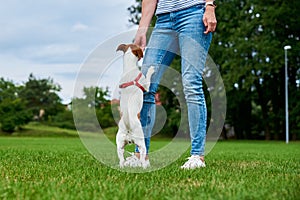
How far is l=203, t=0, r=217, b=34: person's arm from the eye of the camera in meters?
3.84

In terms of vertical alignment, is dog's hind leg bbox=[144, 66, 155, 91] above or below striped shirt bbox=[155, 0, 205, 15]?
below

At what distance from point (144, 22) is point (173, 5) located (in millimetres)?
331

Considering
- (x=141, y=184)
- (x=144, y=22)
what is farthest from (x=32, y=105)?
(x=141, y=184)

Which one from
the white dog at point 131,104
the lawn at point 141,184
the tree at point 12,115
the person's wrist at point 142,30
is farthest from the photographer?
the tree at point 12,115

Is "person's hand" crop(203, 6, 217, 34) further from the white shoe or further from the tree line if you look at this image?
the tree line

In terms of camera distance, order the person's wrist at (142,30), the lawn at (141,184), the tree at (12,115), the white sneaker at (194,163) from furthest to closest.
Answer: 1. the tree at (12,115)
2. the person's wrist at (142,30)
3. the white sneaker at (194,163)
4. the lawn at (141,184)

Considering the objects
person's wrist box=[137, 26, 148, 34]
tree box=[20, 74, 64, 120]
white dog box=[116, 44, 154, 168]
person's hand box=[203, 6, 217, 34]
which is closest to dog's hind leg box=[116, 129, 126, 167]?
white dog box=[116, 44, 154, 168]

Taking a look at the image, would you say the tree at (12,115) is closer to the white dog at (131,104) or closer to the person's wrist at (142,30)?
the person's wrist at (142,30)

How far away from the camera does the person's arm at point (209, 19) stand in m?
3.84

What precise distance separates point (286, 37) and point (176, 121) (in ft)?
24.5

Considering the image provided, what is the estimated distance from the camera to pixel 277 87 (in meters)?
27.6

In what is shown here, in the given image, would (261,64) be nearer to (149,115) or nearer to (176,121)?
(176,121)

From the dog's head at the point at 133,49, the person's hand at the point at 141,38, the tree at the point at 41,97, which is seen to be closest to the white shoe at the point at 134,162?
the dog's head at the point at 133,49

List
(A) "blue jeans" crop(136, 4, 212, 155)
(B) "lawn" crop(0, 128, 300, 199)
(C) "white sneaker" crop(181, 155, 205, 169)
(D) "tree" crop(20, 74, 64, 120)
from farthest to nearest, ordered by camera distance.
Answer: (D) "tree" crop(20, 74, 64, 120) → (A) "blue jeans" crop(136, 4, 212, 155) → (C) "white sneaker" crop(181, 155, 205, 169) → (B) "lawn" crop(0, 128, 300, 199)
